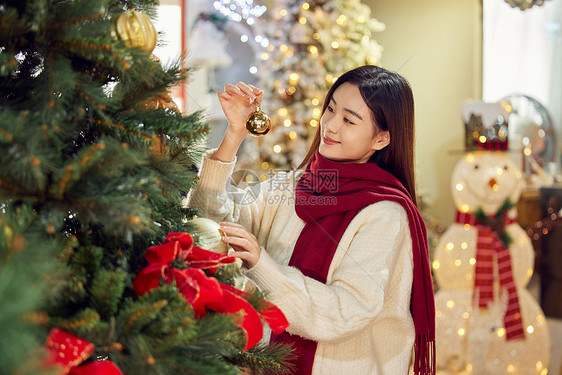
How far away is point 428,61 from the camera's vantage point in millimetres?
4312

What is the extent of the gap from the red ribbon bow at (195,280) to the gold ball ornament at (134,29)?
28 centimetres

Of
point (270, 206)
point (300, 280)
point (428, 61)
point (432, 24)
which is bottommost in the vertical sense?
point (300, 280)

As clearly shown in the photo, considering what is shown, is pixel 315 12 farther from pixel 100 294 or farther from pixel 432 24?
pixel 100 294

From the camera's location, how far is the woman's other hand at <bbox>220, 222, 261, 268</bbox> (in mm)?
1023

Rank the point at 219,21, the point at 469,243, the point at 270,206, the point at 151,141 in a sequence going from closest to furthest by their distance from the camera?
the point at 151,141
the point at 270,206
the point at 469,243
the point at 219,21

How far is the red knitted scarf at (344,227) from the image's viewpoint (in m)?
1.27

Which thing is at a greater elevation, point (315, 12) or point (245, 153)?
point (315, 12)

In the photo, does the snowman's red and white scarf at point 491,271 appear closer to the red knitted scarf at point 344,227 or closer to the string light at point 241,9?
the red knitted scarf at point 344,227

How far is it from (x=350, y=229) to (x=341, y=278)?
0.16 metres

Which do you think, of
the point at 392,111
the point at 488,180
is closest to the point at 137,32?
the point at 392,111

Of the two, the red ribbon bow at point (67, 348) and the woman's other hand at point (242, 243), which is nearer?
the red ribbon bow at point (67, 348)

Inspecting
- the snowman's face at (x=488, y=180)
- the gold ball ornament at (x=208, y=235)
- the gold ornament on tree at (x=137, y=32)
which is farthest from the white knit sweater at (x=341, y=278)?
the snowman's face at (x=488, y=180)

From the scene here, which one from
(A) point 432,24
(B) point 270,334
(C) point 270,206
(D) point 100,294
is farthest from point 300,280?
(A) point 432,24

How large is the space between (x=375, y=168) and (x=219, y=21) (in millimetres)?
3058
